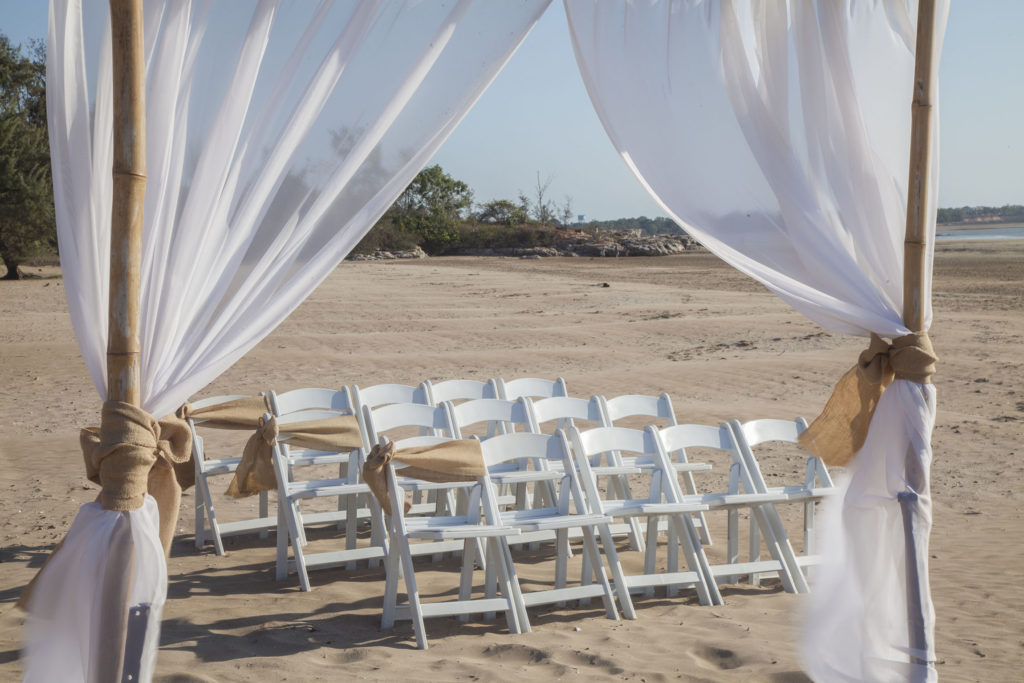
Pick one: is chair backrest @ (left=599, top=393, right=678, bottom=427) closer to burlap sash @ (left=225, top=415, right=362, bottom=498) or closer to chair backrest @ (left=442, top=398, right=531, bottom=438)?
chair backrest @ (left=442, top=398, right=531, bottom=438)

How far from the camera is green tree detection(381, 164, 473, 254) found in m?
43.6

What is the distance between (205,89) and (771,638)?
3.40 meters

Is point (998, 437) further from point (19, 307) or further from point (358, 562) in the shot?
point (19, 307)

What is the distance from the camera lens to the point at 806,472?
5352 millimetres

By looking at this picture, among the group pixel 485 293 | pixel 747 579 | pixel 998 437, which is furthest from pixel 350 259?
pixel 747 579

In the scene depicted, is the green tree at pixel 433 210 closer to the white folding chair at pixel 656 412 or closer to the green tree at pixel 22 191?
the green tree at pixel 22 191

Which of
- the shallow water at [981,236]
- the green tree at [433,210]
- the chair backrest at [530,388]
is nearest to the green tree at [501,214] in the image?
the green tree at [433,210]

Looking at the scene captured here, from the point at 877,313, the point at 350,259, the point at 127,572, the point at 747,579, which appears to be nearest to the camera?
the point at 127,572

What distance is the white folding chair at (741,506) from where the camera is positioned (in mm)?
4895

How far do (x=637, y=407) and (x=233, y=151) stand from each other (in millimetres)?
3611

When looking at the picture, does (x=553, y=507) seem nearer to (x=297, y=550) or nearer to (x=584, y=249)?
(x=297, y=550)

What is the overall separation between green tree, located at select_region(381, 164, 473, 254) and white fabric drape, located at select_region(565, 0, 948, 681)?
3686cm

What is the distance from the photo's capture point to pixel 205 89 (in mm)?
3318

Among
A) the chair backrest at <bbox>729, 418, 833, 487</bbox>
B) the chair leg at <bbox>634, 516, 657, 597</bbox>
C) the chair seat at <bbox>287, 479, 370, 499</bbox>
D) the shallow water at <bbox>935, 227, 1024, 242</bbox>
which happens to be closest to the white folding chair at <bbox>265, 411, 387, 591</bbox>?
the chair seat at <bbox>287, 479, 370, 499</bbox>
